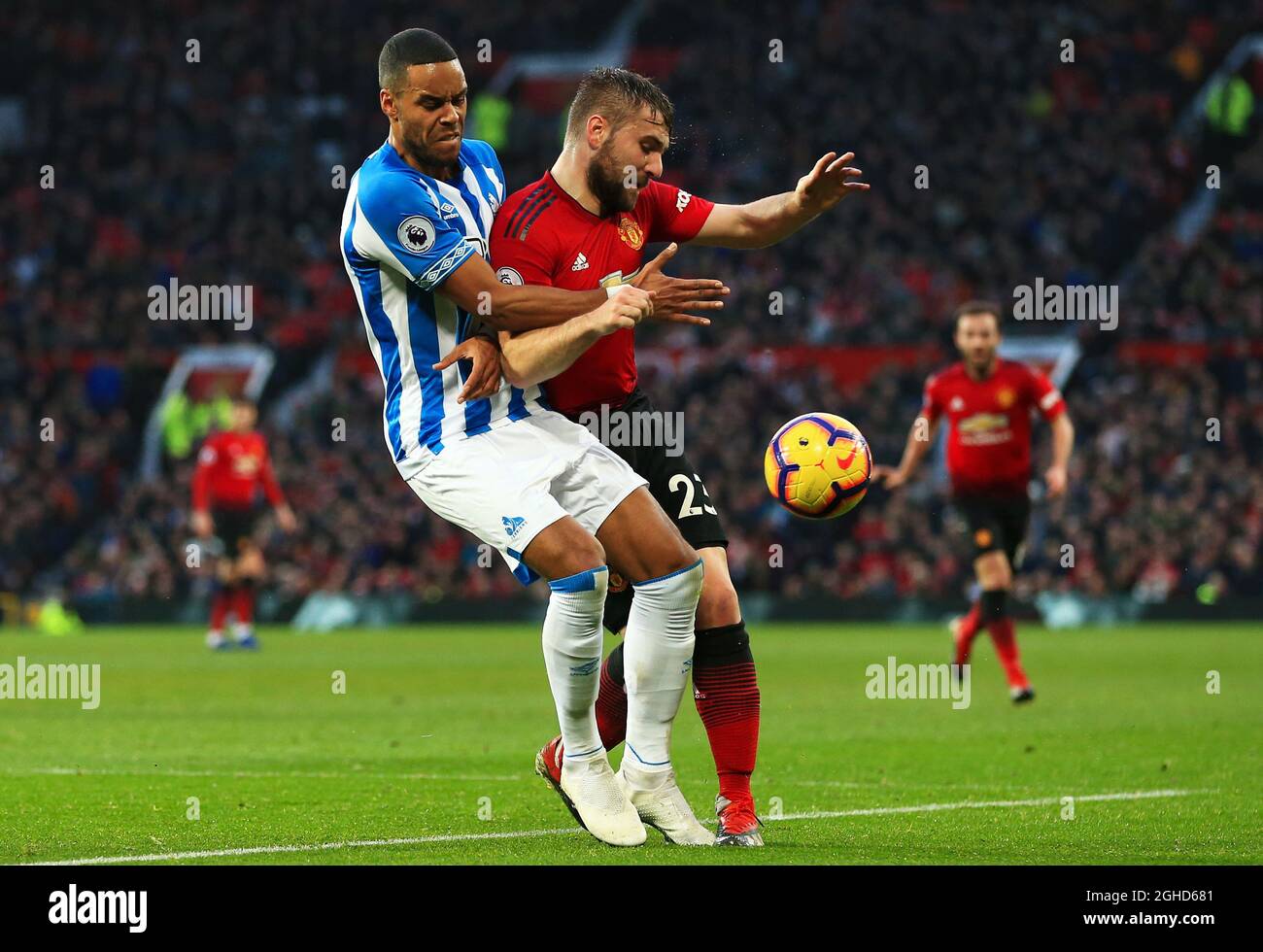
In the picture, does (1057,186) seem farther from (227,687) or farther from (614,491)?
(614,491)

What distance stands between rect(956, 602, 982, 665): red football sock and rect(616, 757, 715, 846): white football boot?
6700mm

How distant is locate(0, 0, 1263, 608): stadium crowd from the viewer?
25.0 m

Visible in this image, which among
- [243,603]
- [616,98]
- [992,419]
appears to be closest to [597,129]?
[616,98]

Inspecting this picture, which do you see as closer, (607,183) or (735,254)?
(607,183)

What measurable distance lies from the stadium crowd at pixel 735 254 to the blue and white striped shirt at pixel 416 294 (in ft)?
61.4

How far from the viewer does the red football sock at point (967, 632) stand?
41.6 feet

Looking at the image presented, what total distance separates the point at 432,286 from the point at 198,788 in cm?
300

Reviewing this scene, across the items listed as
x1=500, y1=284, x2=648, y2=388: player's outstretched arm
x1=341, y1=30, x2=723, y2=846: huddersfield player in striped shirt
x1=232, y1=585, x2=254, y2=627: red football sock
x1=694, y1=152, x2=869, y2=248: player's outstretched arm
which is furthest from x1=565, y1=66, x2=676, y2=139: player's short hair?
x1=232, y1=585, x2=254, y2=627: red football sock

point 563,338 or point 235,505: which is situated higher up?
point 563,338

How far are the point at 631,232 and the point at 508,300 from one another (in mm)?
892

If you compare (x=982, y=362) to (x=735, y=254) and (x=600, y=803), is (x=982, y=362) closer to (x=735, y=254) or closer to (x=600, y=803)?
(x=600, y=803)

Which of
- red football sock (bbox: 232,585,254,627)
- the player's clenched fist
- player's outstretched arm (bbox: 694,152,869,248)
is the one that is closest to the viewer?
the player's clenched fist

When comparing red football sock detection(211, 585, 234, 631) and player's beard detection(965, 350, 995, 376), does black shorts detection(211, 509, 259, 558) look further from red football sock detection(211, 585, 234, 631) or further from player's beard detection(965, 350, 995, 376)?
player's beard detection(965, 350, 995, 376)

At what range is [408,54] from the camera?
238 inches
